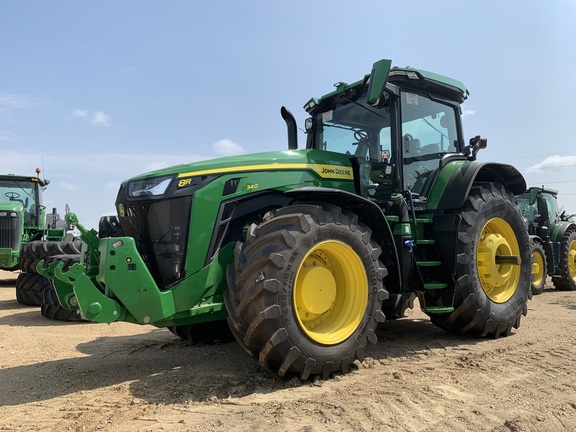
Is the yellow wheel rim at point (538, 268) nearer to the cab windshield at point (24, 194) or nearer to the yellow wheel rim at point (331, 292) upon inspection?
the yellow wheel rim at point (331, 292)

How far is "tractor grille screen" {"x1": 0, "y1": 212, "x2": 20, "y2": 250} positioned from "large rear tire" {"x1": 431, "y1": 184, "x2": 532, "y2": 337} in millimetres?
9907

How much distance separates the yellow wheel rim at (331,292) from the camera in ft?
12.6

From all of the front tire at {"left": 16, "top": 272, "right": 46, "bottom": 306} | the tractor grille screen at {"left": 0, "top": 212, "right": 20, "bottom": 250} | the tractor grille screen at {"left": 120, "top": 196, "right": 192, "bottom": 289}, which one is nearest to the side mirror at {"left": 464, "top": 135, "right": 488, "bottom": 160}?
the tractor grille screen at {"left": 120, "top": 196, "right": 192, "bottom": 289}

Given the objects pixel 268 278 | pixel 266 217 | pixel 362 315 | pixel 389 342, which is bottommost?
pixel 389 342

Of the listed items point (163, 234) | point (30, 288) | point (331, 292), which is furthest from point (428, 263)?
point (30, 288)

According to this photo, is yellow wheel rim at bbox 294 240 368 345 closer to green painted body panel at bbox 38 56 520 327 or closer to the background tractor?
green painted body panel at bbox 38 56 520 327

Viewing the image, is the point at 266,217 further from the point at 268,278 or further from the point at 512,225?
the point at 512,225

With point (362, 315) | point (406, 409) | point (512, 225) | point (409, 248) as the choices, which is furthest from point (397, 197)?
point (406, 409)

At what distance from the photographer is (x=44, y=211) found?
13062 millimetres

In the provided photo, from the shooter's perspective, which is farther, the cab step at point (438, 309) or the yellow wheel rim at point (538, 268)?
the yellow wheel rim at point (538, 268)

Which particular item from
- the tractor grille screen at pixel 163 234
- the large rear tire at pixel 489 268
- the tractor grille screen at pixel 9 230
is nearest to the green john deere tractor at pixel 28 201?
the tractor grille screen at pixel 9 230

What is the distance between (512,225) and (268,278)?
360 cm

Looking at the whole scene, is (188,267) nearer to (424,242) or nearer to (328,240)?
(328,240)

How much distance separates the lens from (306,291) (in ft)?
12.6
